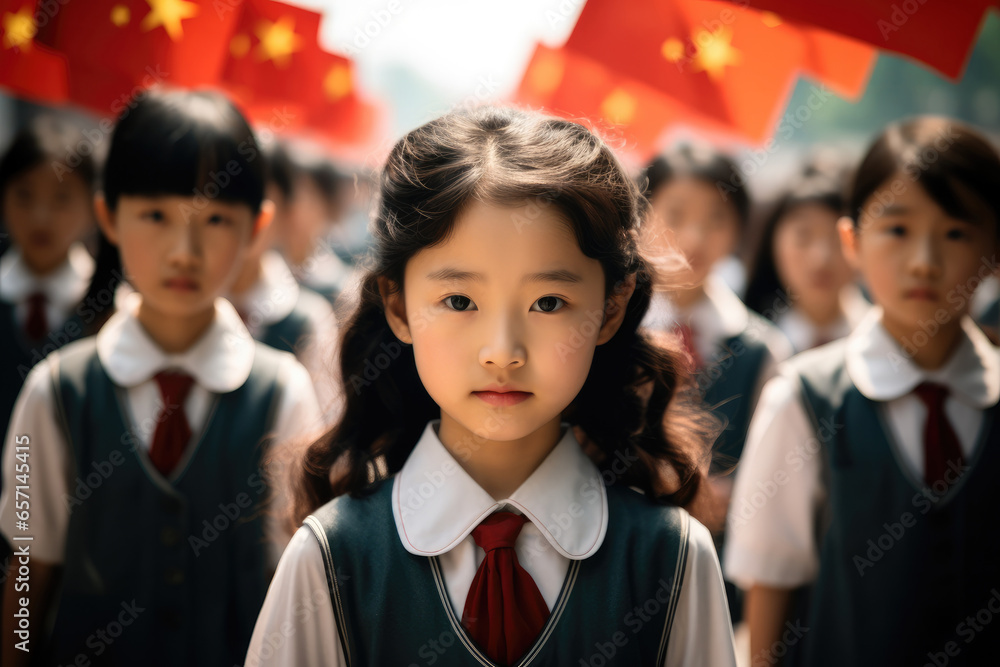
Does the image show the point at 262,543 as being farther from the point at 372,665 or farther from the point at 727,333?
the point at 727,333

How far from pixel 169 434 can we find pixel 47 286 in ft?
4.47

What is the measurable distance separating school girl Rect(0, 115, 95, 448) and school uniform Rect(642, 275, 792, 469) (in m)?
2.03

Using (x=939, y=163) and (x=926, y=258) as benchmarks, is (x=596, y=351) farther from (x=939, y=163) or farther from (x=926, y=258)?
(x=939, y=163)

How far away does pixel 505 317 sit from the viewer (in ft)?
3.54

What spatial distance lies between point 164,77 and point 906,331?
6.19 feet

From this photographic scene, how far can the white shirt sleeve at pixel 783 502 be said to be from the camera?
1742 millimetres

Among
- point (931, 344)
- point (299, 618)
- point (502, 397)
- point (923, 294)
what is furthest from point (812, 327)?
point (299, 618)

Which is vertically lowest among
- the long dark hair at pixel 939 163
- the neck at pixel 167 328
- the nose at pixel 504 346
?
the neck at pixel 167 328

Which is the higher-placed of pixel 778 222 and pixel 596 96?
pixel 596 96

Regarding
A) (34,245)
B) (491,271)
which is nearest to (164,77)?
(34,245)

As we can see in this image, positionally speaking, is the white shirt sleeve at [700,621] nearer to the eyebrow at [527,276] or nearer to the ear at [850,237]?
the eyebrow at [527,276]

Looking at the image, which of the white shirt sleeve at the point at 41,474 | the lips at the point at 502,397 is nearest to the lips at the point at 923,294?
the lips at the point at 502,397

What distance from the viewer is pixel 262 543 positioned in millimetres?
1759

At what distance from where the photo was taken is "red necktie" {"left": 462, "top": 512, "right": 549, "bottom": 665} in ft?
3.69
